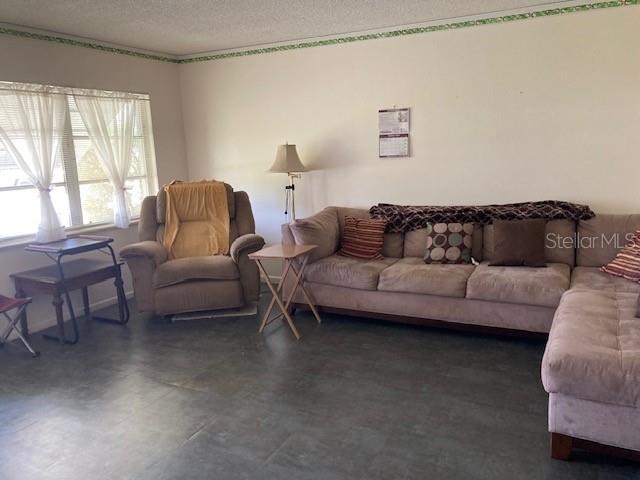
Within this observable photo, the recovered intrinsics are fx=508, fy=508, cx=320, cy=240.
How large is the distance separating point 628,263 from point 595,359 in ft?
5.27

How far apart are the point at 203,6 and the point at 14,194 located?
203 cm

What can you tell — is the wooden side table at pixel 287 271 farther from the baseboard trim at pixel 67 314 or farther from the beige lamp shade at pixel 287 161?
the baseboard trim at pixel 67 314

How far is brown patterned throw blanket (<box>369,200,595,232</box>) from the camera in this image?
3.81m

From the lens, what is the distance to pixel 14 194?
3.88m

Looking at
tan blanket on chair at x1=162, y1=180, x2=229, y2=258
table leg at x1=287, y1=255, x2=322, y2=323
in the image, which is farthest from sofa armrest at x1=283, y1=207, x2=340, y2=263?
tan blanket on chair at x1=162, y1=180, x2=229, y2=258

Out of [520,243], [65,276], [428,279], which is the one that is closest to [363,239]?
[428,279]

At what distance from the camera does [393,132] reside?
4.47m

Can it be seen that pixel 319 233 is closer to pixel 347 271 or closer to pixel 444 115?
pixel 347 271

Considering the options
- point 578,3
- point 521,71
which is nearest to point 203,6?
point 521,71

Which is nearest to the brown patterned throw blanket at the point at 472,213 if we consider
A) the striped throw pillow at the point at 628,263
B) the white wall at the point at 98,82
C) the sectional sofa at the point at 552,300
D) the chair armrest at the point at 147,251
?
the sectional sofa at the point at 552,300

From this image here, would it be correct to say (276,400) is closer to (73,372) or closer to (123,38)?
(73,372)

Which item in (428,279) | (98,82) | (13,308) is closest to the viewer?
(13,308)

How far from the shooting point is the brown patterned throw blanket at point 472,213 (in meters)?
3.81

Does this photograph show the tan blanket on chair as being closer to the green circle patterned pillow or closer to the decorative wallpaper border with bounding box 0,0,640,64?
the decorative wallpaper border with bounding box 0,0,640,64
